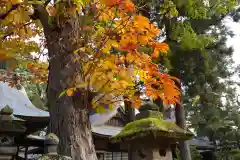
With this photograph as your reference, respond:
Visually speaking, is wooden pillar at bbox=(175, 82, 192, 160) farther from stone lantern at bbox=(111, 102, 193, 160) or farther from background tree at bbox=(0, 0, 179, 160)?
background tree at bbox=(0, 0, 179, 160)

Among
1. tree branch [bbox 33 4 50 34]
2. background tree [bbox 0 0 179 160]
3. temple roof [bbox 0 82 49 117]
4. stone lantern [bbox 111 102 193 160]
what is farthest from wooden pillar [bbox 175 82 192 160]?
tree branch [bbox 33 4 50 34]

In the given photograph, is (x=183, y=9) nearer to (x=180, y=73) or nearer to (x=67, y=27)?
(x=180, y=73)

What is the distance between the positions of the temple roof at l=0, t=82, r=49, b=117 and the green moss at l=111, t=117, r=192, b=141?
485cm

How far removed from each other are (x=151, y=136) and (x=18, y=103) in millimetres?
6328

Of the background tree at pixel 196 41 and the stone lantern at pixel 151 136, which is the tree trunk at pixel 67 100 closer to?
the stone lantern at pixel 151 136

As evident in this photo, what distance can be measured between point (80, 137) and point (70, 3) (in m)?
1.52

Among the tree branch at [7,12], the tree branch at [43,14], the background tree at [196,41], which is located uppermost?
the background tree at [196,41]

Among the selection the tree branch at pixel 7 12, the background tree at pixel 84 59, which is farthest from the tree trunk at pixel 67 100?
the tree branch at pixel 7 12

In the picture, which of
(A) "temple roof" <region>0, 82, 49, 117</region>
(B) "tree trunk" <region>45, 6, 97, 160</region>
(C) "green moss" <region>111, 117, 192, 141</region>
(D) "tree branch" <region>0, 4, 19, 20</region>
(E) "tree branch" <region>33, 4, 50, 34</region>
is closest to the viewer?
(D) "tree branch" <region>0, 4, 19, 20</region>

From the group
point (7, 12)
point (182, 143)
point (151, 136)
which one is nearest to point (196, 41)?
point (182, 143)

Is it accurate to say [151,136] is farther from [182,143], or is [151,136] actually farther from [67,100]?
[182,143]

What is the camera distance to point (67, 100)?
11.3ft

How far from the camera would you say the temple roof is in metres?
9.29

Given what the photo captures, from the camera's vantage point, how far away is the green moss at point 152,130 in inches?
183
